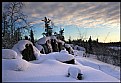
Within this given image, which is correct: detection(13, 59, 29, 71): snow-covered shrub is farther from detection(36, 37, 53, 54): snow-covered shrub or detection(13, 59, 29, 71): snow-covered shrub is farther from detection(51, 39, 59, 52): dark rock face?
detection(51, 39, 59, 52): dark rock face

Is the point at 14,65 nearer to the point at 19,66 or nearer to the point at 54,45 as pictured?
the point at 19,66

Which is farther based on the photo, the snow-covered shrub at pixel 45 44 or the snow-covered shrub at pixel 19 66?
the snow-covered shrub at pixel 45 44

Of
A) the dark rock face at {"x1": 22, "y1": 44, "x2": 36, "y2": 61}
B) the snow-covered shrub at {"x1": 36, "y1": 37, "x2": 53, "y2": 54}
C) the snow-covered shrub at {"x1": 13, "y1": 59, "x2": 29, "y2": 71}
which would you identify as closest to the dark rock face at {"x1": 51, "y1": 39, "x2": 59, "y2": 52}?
the snow-covered shrub at {"x1": 36, "y1": 37, "x2": 53, "y2": 54}

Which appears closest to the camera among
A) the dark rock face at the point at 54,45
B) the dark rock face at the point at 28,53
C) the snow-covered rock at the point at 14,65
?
the snow-covered rock at the point at 14,65

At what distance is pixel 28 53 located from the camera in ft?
35.5

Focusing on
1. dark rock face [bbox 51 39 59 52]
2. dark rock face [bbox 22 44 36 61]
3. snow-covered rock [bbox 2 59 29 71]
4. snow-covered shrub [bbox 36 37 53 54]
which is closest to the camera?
snow-covered rock [bbox 2 59 29 71]

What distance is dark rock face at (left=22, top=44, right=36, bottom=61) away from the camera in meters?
10.6

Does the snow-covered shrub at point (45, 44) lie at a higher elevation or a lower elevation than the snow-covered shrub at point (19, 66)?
higher

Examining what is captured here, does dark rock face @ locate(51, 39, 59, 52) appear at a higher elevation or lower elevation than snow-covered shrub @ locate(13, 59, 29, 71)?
higher

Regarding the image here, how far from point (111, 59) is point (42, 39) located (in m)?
14.2

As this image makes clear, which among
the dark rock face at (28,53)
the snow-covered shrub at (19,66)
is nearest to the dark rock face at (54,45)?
the dark rock face at (28,53)

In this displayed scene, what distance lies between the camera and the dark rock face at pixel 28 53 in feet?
34.8

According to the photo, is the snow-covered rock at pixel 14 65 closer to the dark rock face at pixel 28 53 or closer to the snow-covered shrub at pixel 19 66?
the snow-covered shrub at pixel 19 66

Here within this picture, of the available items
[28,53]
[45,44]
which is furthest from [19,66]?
[45,44]
